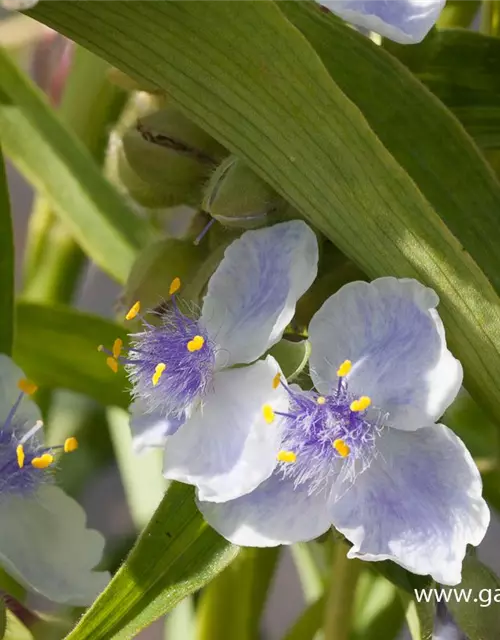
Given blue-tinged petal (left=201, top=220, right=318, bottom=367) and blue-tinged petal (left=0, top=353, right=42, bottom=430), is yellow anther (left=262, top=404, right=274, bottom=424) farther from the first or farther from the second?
blue-tinged petal (left=0, top=353, right=42, bottom=430)

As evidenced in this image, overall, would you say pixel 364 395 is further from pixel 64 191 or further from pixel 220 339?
pixel 64 191

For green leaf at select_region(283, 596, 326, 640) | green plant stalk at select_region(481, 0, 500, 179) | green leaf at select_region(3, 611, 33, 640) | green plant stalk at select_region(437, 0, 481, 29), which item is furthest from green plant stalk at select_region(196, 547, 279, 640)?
green plant stalk at select_region(437, 0, 481, 29)

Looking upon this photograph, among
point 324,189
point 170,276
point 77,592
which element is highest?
point 324,189

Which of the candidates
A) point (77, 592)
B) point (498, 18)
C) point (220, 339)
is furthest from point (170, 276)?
point (498, 18)

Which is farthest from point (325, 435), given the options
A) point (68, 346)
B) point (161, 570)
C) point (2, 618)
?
point (68, 346)

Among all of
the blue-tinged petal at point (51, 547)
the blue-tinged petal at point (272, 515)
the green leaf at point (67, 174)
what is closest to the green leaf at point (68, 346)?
the green leaf at point (67, 174)

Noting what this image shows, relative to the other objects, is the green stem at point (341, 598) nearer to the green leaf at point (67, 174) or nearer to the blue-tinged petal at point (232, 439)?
the blue-tinged petal at point (232, 439)
